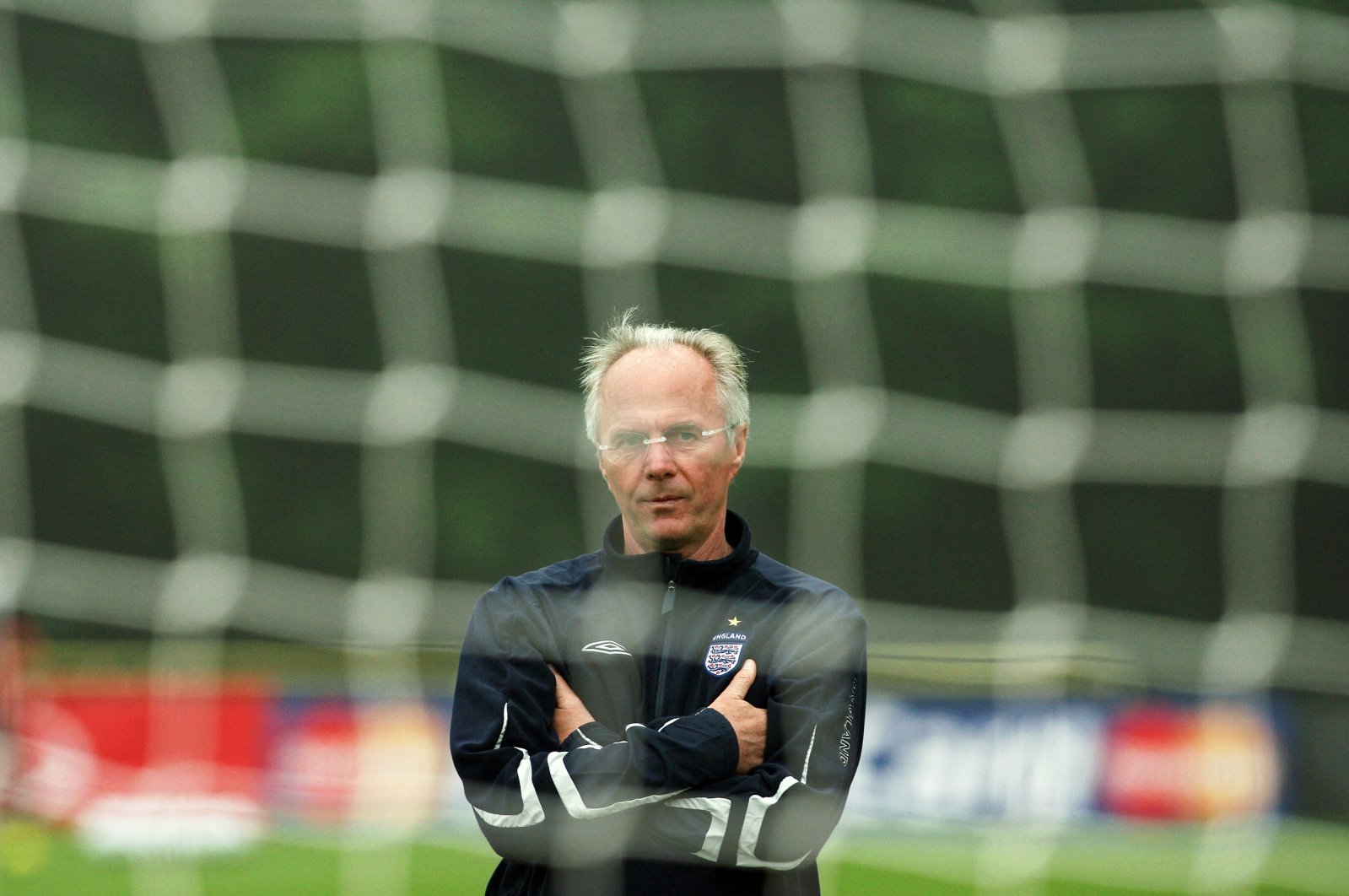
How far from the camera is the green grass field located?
7805 mm

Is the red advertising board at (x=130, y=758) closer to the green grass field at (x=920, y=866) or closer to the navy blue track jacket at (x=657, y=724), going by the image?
the green grass field at (x=920, y=866)

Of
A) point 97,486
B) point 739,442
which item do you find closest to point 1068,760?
point 739,442

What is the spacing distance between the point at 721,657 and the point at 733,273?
13.4 meters

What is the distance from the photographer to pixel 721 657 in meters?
2.18

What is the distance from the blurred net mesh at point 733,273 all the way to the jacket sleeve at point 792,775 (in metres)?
6.07

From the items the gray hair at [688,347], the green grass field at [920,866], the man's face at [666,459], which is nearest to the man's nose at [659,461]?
the man's face at [666,459]

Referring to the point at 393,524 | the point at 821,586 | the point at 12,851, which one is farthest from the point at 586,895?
the point at 393,524

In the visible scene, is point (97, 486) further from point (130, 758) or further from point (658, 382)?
point (658, 382)

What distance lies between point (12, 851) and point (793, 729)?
292 inches

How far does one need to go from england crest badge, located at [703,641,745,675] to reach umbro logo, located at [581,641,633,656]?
104mm

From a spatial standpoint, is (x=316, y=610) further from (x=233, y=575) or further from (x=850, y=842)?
(x=850, y=842)

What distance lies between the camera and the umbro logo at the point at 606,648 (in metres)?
2.18

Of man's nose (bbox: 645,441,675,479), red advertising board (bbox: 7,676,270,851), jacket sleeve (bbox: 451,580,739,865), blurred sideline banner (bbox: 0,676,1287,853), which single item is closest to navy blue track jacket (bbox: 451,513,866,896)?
jacket sleeve (bbox: 451,580,739,865)

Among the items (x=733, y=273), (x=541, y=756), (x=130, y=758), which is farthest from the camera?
(x=733, y=273)
